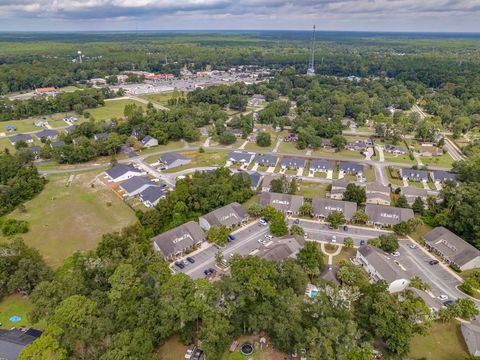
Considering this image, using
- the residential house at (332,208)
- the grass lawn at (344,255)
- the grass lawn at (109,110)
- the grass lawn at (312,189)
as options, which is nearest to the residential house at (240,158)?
the grass lawn at (312,189)

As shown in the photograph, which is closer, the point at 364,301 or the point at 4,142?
the point at 364,301

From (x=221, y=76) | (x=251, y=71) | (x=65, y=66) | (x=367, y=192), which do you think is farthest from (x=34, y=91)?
(x=367, y=192)

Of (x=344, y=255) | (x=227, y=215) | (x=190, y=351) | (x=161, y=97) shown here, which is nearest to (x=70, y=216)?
(x=227, y=215)

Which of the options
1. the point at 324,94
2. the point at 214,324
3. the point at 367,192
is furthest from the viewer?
the point at 324,94

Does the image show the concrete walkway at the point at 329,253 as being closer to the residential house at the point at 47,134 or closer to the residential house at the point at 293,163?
the residential house at the point at 293,163

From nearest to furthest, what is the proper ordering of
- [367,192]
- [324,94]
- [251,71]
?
1. [367,192]
2. [324,94]
3. [251,71]

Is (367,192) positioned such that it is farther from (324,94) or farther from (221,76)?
(221,76)

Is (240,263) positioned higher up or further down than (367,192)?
higher up

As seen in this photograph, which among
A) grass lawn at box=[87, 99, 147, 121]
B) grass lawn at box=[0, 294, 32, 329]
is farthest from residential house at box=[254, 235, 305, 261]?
grass lawn at box=[87, 99, 147, 121]
